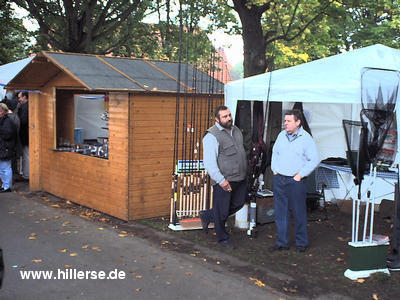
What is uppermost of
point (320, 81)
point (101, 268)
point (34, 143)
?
point (320, 81)

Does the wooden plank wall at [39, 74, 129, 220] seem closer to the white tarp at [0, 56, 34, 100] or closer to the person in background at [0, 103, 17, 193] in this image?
the person in background at [0, 103, 17, 193]

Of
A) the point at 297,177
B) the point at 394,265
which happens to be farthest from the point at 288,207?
the point at 394,265

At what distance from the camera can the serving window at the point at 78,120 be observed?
9.23 metres

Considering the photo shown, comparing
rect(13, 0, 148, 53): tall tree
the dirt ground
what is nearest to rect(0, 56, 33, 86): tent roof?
rect(13, 0, 148, 53): tall tree

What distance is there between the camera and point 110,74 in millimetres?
7410

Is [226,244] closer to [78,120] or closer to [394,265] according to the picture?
[394,265]

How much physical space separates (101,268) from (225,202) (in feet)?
5.67

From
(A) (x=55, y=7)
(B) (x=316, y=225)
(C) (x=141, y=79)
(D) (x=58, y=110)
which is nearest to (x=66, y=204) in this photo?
(D) (x=58, y=110)

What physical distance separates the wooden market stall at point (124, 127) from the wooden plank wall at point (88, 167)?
2 centimetres

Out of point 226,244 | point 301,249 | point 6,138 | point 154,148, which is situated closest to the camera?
point 301,249

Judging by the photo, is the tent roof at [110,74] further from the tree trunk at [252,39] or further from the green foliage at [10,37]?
the green foliage at [10,37]

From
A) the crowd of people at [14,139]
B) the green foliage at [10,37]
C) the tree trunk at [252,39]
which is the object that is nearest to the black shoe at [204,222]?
the tree trunk at [252,39]

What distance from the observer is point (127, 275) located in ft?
16.4

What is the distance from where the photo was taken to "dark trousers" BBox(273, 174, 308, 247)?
5.76 metres
